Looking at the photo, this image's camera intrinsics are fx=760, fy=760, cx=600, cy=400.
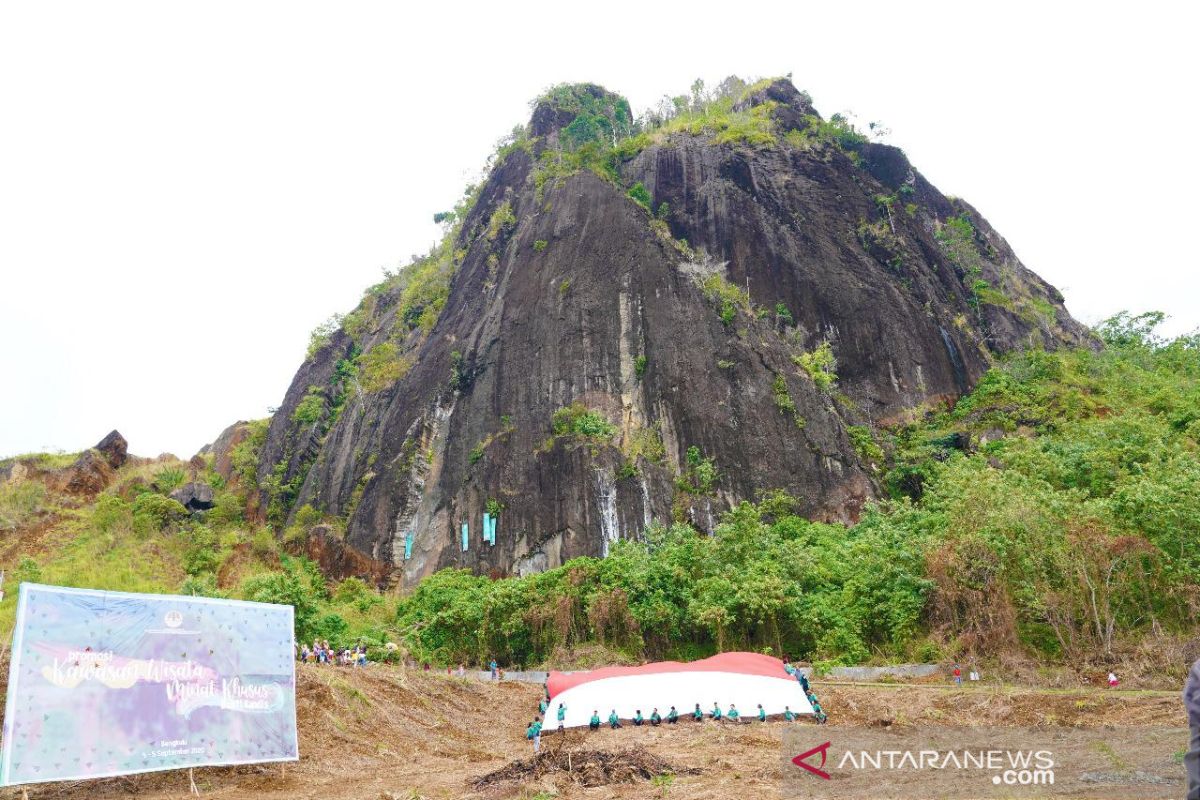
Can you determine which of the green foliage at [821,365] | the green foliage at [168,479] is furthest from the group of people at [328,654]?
the green foliage at [168,479]

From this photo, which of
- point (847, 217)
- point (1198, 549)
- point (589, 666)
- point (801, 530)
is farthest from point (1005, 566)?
point (847, 217)

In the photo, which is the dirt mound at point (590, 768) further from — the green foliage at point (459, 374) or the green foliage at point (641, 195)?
the green foliage at point (641, 195)

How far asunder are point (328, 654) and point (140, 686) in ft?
52.9

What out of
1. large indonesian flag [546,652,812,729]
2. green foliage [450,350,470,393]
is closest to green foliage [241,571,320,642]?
large indonesian flag [546,652,812,729]

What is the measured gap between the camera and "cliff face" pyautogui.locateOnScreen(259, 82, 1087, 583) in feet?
127

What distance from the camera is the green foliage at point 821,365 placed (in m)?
44.4

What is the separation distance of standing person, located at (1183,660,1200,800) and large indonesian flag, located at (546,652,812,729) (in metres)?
16.9

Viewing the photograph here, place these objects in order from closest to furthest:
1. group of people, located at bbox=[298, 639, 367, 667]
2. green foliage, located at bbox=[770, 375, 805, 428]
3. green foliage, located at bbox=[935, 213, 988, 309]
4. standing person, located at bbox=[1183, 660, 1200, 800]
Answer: standing person, located at bbox=[1183, 660, 1200, 800] < group of people, located at bbox=[298, 639, 367, 667] < green foliage, located at bbox=[770, 375, 805, 428] < green foliage, located at bbox=[935, 213, 988, 309]

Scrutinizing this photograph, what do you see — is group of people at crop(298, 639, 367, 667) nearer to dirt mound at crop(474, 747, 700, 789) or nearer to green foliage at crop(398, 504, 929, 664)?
green foliage at crop(398, 504, 929, 664)

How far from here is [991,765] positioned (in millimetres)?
11172

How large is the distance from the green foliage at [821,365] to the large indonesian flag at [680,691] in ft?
87.3

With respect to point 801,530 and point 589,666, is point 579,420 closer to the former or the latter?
point 801,530

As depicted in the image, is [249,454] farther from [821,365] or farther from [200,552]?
[821,365]

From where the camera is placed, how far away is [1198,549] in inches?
809
